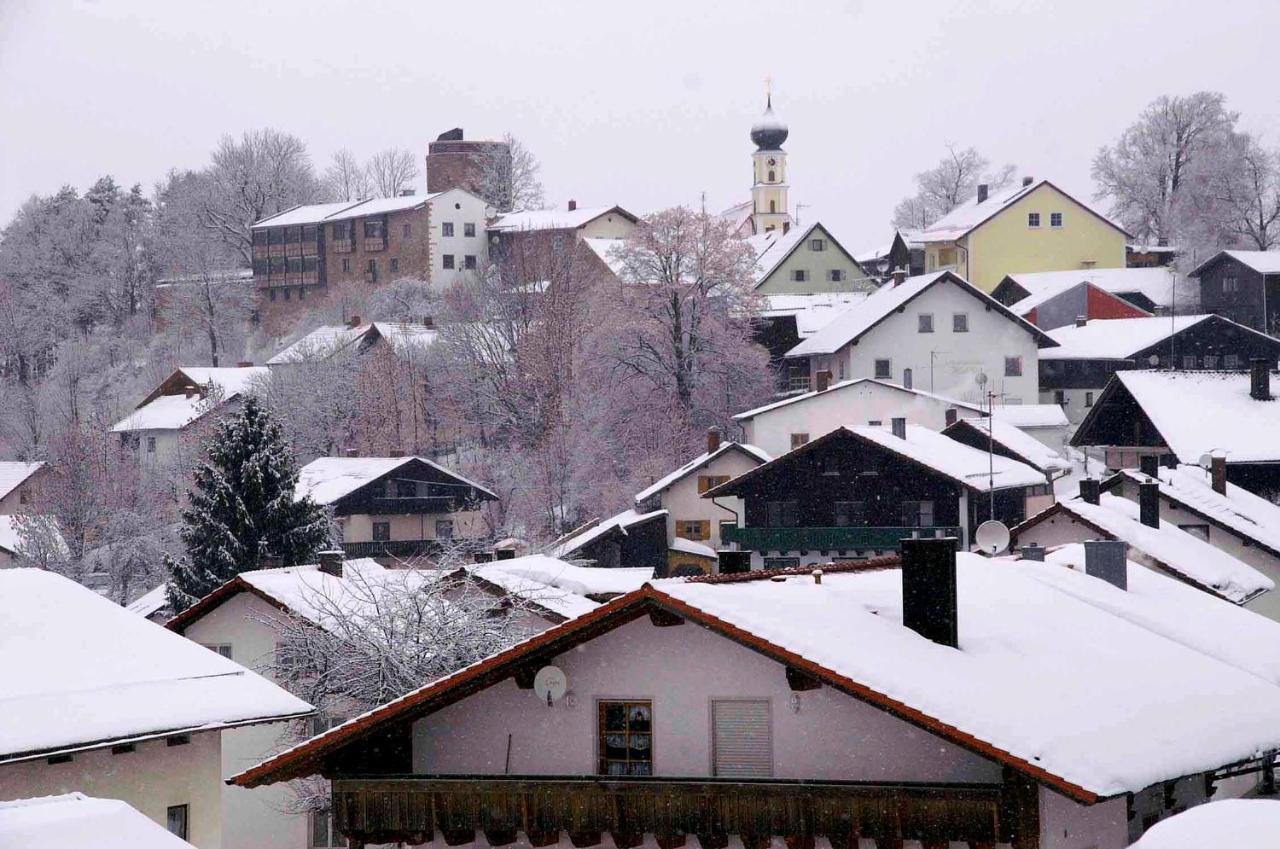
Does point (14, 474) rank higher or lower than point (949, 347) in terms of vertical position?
lower

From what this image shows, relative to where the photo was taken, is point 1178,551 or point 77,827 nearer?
point 77,827

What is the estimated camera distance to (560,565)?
30.0 metres


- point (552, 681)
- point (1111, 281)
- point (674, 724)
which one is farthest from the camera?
point (1111, 281)

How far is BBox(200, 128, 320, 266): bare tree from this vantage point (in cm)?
9425

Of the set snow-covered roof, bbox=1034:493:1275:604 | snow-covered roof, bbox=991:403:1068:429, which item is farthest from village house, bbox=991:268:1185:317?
snow-covered roof, bbox=1034:493:1275:604

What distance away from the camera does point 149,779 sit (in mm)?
15117

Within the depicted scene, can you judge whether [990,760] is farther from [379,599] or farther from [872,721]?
[379,599]

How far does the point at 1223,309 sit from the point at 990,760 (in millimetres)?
56674

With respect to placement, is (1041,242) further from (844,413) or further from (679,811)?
(679,811)

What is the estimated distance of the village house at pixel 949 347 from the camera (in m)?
55.4

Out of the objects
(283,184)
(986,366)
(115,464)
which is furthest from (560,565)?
(283,184)

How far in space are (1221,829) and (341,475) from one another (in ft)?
147

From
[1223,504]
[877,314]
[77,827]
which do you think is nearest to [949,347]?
[877,314]

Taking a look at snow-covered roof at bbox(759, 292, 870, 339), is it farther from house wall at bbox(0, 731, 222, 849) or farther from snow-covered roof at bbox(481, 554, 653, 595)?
house wall at bbox(0, 731, 222, 849)
